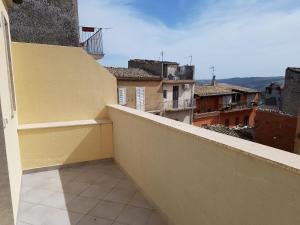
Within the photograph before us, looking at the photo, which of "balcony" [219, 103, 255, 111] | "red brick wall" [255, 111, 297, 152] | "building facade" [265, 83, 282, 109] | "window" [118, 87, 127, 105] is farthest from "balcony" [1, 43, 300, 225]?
"building facade" [265, 83, 282, 109]

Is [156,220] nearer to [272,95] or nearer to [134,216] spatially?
[134,216]

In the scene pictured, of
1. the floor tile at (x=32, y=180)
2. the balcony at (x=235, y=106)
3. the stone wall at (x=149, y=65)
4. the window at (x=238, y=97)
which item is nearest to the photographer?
the floor tile at (x=32, y=180)

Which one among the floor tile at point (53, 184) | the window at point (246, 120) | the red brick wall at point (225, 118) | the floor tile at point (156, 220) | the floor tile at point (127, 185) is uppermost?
the floor tile at point (156, 220)

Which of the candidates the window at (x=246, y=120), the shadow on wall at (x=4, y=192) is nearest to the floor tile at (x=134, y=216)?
the shadow on wall at (x=4, y=192)

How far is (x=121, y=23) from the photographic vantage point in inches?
322

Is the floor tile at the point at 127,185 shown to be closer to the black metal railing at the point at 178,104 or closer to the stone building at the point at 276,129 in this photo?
the stone building at the point at 276,129

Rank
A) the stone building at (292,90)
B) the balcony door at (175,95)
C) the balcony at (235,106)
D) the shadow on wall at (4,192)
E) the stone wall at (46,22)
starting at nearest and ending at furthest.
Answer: the shadow on wall at (4,192), the stone wall at (46,22), the stone building at (292,90), the balcony door at (175,95), the balcony at (235,106)

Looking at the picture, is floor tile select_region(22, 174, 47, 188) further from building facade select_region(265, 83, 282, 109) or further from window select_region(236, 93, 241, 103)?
window select_region(236, 93, 241, 103)

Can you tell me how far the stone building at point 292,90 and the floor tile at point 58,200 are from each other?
16601 mm

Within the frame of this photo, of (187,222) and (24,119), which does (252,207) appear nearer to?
(187,222)

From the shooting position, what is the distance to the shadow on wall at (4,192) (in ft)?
7.07

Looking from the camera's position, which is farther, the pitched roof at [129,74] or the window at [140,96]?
the window at [140,96]

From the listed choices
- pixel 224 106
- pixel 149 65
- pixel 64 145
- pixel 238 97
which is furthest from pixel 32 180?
pixel 238 97

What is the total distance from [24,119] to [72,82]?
1.11m
